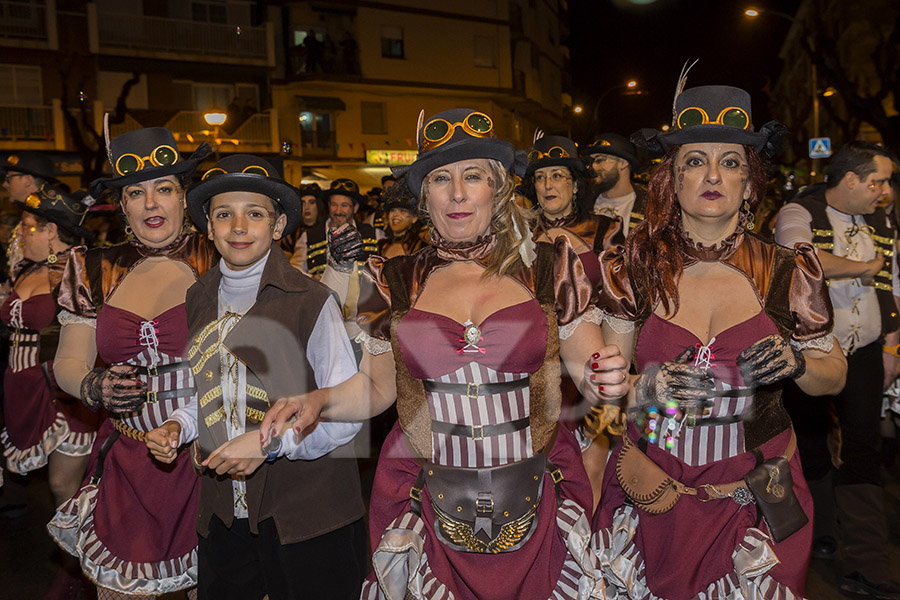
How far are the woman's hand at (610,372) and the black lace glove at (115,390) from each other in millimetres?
1987

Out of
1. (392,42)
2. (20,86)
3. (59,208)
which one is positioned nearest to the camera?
(59,208)

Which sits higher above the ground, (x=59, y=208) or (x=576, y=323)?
(x=59, y=208)

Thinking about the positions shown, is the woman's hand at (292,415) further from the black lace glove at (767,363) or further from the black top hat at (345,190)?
the black top hat at (345,190)

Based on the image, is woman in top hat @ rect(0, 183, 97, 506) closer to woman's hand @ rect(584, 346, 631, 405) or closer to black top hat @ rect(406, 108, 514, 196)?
black top hat @ rect(406, 108, 514, 196)

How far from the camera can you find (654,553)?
3.12m

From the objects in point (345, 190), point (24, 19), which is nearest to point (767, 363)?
point (345, 190)

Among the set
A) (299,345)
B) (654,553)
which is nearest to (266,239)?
(299,345)

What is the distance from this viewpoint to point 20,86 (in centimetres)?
2814

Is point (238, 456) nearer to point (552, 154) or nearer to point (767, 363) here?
point (767, 363)

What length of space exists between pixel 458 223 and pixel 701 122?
3.57ft

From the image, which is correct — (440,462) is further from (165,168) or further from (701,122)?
(165,168)

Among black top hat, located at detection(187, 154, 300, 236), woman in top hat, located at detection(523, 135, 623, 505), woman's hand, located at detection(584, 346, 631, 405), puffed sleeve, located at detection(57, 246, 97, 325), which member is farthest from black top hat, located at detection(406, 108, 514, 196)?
woman in top hat, located at detection(523, 135, 623, 505)

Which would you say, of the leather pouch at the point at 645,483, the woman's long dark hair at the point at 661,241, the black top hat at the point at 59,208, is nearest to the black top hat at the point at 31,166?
the black top hat at the point at 59,208

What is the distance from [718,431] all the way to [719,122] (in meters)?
1.25
